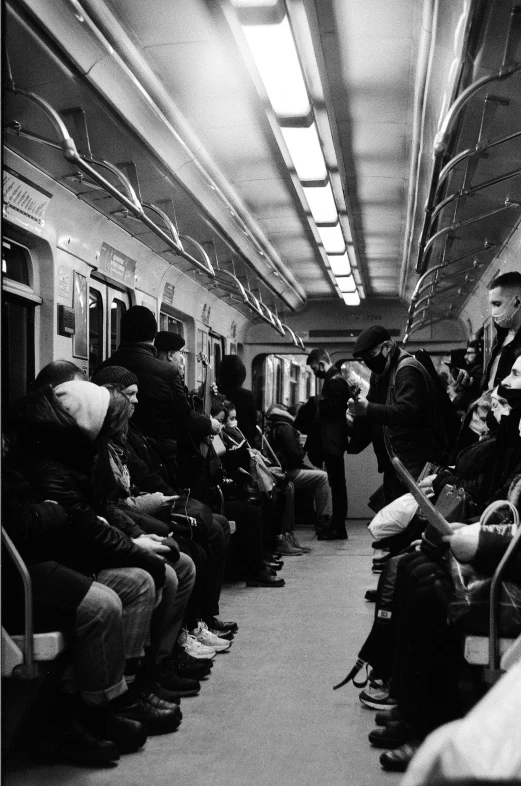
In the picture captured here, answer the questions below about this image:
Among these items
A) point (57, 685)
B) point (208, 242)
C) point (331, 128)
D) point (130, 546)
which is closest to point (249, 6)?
point (331, 128)

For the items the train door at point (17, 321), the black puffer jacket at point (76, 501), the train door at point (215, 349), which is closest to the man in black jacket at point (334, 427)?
the train door at point (215, 349)

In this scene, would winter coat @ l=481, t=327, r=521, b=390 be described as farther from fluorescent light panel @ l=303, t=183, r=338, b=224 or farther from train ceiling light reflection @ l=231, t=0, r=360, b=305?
fluorescent light panel @ l=303, t=183, r=338, b=224

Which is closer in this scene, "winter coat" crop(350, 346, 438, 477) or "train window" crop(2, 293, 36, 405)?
"train window" crop(2, 293, 36, 405)

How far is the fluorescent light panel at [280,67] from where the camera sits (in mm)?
3482

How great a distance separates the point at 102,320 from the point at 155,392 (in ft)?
4.15

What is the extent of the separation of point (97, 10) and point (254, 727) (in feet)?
8.76

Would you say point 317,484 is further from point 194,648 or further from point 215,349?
point 194,648

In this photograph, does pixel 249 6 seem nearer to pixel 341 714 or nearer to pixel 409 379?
pixel 409 379

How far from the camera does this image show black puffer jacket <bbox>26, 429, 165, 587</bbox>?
120 inches

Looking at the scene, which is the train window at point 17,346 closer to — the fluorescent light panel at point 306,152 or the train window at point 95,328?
the train window at point 95,328

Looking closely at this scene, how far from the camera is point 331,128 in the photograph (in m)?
4.82

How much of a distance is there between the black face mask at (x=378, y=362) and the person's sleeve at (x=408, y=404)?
181mm

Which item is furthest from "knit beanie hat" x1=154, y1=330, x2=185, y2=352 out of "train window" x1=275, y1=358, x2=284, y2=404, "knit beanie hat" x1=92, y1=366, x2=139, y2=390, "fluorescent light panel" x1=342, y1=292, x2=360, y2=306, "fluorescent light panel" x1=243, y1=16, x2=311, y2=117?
"train window" x1=275, y1=358, x2=284, y2=404

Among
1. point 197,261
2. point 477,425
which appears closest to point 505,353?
point 477,425
